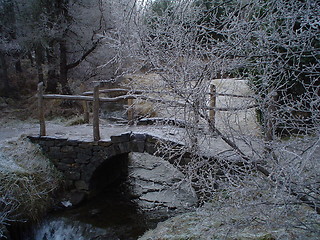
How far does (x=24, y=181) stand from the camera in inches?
227

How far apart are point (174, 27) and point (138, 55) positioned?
572 mm

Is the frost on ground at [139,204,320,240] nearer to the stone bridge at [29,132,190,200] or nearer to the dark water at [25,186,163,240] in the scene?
the dark water at [25,186,163,240]

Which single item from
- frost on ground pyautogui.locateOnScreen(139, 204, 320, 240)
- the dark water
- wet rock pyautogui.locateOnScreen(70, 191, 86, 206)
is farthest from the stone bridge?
frost on ground pyautogui.locateOnScreen(139, 204, 320, 240)

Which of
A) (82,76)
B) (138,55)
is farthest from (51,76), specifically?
(138,55)

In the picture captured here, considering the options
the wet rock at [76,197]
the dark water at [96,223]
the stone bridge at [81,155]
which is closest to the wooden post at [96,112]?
the stone bridge at [81,155]

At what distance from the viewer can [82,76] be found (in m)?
12.4

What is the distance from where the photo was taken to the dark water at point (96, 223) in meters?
5.34

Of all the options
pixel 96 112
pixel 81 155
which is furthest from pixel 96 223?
pixel 96 112

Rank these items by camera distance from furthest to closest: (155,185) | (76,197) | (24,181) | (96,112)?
(155,185) < (76,197) < (96,112) < (24,181)

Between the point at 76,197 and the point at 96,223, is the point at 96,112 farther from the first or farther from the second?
the point at 96,223

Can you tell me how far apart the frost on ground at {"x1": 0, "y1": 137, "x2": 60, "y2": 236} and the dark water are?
374 millimetres

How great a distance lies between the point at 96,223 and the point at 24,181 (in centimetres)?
170

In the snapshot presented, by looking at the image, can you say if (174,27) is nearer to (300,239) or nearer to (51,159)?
(300,239)

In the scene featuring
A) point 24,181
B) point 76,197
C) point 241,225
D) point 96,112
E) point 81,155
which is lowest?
point 76,197
